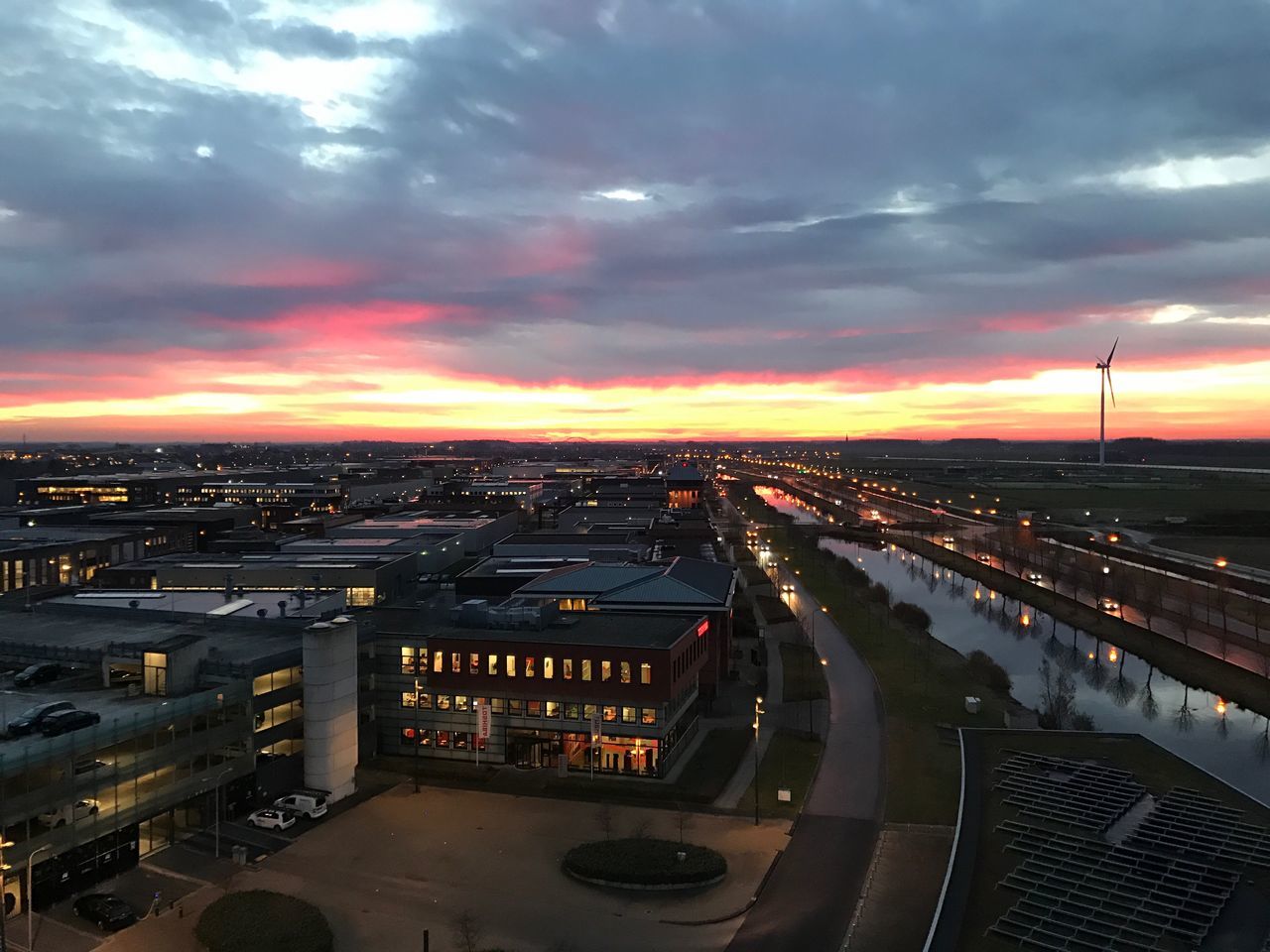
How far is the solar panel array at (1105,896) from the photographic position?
24609 millimetres

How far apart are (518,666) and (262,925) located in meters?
19.7

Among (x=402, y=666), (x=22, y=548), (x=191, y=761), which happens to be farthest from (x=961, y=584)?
(x=22, y=548)

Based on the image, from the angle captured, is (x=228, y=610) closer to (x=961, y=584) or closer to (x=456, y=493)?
(x=961, y=584)

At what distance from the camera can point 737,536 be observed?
145m

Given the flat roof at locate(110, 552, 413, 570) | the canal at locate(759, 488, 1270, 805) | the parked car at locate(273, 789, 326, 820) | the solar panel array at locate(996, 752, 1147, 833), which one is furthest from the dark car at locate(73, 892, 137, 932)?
the canal at locate(759, 488, 1270, 805)

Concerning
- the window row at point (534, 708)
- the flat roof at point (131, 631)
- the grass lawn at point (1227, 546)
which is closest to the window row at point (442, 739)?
the window row at point (534, 708)

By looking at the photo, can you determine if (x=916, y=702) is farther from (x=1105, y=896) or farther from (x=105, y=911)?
(x=105, y=911)

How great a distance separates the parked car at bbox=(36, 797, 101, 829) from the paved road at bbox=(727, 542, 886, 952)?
2501 cm

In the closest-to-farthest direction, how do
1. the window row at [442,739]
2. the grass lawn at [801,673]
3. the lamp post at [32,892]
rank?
1. the lamp post at [32,892]
2. the window row at [442,739]
3. the grass lawn at [801,673]

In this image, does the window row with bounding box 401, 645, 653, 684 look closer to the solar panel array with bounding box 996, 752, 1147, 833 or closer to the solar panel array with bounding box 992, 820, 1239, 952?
the solar panel array with bounding box 996, 752, 1147, 833

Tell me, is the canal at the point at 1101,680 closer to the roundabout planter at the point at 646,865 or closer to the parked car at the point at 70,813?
the roundabout planter at the point at 646,865

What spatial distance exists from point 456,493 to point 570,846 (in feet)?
464

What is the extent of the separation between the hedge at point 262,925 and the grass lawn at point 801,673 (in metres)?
35.4

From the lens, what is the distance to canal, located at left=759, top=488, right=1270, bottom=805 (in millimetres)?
52781
